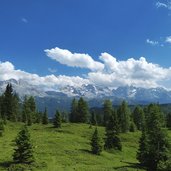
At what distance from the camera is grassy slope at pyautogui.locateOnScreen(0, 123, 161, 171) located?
220 ft

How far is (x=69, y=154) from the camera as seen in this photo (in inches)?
3081

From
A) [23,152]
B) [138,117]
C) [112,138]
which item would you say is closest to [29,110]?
[138,117]

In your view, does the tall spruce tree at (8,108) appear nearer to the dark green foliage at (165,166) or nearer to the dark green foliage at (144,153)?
the dark green foliage at (144,153)

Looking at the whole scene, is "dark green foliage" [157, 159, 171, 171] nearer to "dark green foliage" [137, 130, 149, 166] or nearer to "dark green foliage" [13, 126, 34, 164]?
"dark green foliage" [137, 130, 149, 166]

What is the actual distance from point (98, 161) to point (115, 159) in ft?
28.9

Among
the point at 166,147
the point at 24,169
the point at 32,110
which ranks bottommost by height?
the point at 24,169

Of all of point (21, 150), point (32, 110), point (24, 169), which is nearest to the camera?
point (24, 169)

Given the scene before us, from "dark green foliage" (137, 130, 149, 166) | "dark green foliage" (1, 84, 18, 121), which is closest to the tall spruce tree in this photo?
"dark green foliage" (1, 84, 18, 121)

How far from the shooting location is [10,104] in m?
140

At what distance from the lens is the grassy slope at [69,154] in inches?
2643

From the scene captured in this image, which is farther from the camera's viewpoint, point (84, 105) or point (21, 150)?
point (84, 105)

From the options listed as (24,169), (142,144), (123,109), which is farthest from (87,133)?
(24,169)

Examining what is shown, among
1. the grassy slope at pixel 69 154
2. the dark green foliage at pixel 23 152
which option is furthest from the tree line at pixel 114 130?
the grassy slope at pixel 69 154

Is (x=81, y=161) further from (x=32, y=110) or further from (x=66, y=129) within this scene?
(x=32, y=110)
